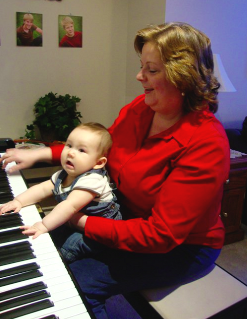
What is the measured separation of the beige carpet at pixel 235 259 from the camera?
2297 millimetres

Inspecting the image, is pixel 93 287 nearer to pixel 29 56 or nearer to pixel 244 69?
pixel 29 56

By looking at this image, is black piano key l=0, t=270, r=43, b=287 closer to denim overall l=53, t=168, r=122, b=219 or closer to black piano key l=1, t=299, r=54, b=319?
black piano key l=1, t=299, r=54, b=319

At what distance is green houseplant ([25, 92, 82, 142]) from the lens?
8.39 ft

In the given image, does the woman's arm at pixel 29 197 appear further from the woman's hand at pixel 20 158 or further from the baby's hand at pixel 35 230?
the woman's hand at pixel 20 158

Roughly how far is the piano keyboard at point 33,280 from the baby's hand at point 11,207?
0.17ft

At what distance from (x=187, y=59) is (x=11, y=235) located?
0.80m

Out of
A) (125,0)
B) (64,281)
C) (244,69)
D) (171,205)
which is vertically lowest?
(64,281)

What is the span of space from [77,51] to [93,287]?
6.73 ft

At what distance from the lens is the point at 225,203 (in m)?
2.51

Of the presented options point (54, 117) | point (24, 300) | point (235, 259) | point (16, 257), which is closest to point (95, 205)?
point (16, 257)

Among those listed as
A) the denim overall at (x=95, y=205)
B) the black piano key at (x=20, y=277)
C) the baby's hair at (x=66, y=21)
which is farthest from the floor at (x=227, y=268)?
the baby's hair at (x=66, y=21)

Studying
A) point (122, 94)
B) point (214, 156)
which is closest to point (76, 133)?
point (214, 156)

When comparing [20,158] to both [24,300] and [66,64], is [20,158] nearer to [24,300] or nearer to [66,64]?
[24,300]

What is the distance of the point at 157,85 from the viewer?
1.23m
